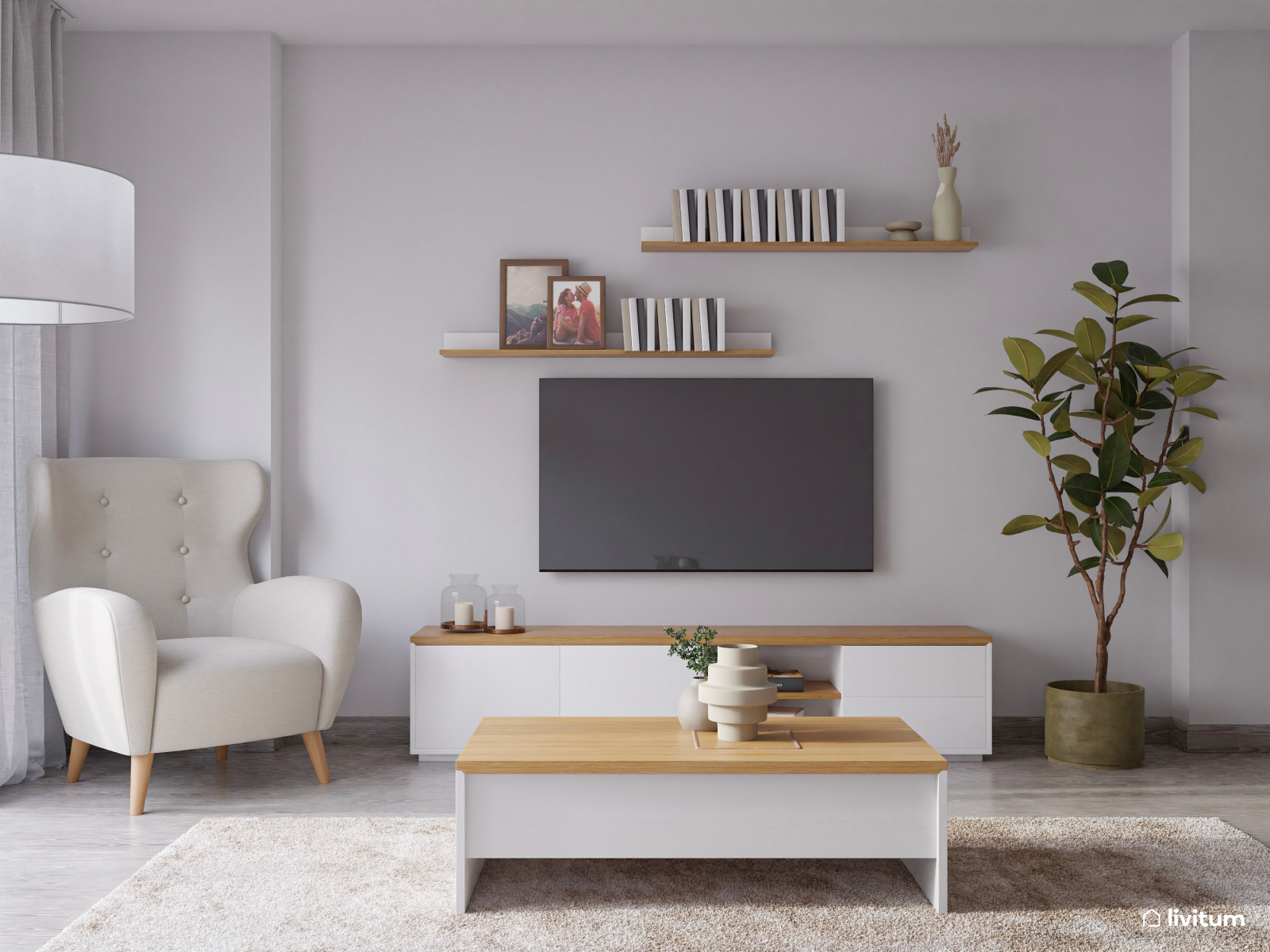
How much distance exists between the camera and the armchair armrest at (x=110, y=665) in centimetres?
295

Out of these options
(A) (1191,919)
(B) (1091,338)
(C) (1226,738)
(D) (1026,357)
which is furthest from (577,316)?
(C) (1226,738)

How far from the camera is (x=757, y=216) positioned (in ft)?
12.8

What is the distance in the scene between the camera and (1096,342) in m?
3.60

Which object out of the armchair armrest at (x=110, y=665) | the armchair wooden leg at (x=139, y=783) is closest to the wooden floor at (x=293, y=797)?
the armchair wooden leg at (x=139, y=783)

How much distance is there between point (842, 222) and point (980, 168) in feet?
2.23

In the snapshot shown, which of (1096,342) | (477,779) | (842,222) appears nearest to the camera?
(477,779)

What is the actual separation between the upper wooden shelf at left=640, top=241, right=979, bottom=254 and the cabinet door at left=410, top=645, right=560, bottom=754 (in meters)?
1.64

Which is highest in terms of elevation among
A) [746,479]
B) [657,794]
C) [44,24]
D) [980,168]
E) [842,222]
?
[44,24]

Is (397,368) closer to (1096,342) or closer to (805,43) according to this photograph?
(805,43)

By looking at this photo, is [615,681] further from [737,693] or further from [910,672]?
[737,693]

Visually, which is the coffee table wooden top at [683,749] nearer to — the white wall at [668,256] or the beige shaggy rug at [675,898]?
the beige shaggy rug at [675,898]

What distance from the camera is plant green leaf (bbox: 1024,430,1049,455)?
3.65 m

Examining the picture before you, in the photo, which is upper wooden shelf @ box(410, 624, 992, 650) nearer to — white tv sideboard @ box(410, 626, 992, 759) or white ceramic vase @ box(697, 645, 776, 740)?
white tv sideboard @ box(410, 626, 992, 759)

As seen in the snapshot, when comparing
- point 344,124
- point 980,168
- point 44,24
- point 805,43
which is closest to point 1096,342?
point 980,168
